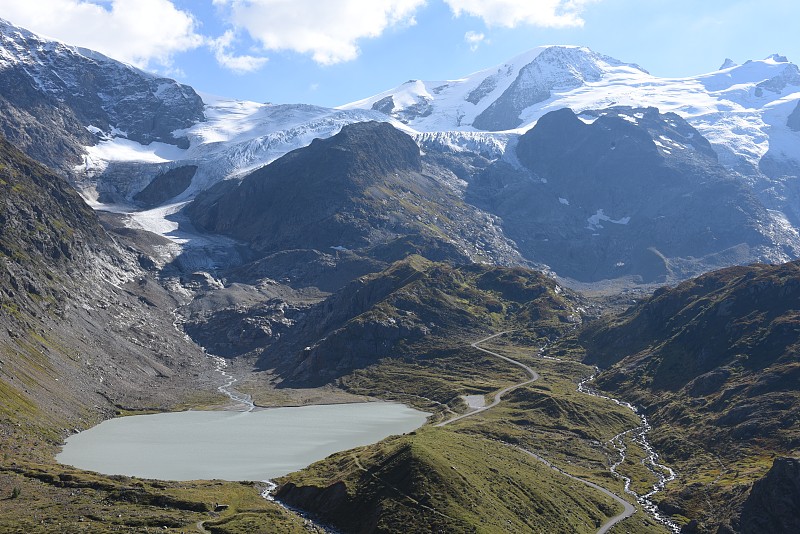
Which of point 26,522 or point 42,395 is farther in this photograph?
point 42,395

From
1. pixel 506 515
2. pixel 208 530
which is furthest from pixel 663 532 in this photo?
pixel 208 530

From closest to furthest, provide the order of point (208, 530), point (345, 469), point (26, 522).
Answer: point (26, 522)
point (208, 530)
point (345, 469)

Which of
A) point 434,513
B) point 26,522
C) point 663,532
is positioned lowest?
point 663,532

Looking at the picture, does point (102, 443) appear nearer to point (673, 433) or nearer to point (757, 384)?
point (673, 433)

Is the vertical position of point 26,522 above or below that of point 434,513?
above

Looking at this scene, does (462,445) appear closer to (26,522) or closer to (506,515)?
(506,515)

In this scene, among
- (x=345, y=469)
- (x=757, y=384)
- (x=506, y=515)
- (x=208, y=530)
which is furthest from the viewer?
(x=757, y=384)

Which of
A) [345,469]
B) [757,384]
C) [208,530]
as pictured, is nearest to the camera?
[208,530]

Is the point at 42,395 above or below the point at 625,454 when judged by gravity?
above

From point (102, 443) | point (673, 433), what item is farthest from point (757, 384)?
point (102, 443)

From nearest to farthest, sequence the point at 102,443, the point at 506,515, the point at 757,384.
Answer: the point at 506,515 → the point at 102,443 → the point at 757,384
